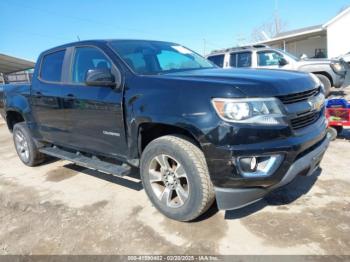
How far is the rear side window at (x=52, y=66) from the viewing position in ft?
15.2

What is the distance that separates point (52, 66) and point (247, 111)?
10.7 ft

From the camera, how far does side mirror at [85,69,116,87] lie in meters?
3.49

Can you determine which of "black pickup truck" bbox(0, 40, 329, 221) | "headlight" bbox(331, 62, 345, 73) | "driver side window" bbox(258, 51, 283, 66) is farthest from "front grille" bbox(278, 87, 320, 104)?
"headlight" bbox(331, 62, 345, 73)

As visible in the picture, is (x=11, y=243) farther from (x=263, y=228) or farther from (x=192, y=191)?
(x=263, y=228)

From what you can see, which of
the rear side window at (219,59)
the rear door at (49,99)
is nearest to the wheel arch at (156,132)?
the rear door at (49,99)

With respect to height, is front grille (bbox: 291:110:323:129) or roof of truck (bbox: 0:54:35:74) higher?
roof of truck (bbox: 0:54:35:74)

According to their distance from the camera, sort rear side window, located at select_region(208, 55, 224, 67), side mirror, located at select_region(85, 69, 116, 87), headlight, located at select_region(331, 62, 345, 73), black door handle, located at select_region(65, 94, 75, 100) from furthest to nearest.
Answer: rear side window, located at select_region(208, 55, 224, 67) → headlight, located at select_region(331, 62, 345, 73) → black door handle, located at select_region(65, 94, 75, 100) → side mirror, located at select_region(85, 69, 116, 87)

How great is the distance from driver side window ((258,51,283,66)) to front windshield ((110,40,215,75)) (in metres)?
6.72

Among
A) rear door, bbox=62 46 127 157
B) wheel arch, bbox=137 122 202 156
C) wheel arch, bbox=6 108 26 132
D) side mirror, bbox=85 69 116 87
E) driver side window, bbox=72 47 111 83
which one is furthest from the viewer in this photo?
wheel arch, bbox=6 108 26 132

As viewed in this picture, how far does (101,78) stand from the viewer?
3.50 metres

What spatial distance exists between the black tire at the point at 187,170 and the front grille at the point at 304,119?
2.80 feet

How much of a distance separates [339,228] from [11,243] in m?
3.07

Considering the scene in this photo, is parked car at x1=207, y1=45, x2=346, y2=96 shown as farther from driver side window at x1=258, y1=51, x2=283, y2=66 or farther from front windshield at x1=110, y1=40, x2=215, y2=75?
front windshield at x1=110, y1=40, x2=215, y2=75

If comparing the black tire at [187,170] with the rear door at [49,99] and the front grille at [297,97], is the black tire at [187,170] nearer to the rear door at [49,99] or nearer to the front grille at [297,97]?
the front grille at [297,97]
